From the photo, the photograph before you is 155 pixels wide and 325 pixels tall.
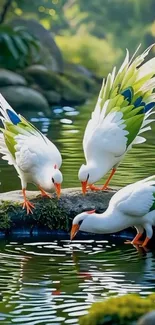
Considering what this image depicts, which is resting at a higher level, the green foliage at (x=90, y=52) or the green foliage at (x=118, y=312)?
the green foliage at (x=118, y=312)

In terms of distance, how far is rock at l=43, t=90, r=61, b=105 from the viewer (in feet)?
55.4

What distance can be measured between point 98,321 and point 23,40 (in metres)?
14.6

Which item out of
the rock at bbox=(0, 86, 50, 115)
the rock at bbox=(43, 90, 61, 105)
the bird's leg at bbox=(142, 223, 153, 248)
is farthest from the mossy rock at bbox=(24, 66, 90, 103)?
the bird's leg at bbox=(142, 223, 153, 248)

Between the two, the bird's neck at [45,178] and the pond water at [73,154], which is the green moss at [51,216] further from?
the pond water at [73,154]

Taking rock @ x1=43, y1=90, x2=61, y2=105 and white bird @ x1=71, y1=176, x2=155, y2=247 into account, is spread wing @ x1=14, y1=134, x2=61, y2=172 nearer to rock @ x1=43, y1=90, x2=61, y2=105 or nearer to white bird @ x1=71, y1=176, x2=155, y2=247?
white bird @ x1=71, y1=176, x2=155, y2=247

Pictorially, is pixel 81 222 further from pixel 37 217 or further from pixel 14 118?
pixel 14 118

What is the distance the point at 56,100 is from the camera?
16953 mm

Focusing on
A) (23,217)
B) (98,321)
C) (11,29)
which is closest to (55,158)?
(23,217)

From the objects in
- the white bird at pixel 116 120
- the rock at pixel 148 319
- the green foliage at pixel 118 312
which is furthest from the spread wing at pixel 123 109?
the rock at pixel 148 319

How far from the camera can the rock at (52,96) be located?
55.4 feet

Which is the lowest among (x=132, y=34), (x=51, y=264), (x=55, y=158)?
(x=132, y=34)

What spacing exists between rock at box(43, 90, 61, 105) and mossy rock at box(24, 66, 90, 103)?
12 cm

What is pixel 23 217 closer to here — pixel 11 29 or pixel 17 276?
pixel 17 276

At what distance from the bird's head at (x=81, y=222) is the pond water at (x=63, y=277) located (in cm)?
15
